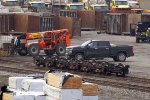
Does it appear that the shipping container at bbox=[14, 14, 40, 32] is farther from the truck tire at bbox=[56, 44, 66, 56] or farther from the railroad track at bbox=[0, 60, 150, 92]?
the railroad track at bbox=[0, 60, 150, 92]

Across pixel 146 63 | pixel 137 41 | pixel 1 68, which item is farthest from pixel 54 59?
pixel 137 41

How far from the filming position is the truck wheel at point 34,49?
144 feet

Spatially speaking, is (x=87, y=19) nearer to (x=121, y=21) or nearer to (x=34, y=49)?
(x=121, y=21)

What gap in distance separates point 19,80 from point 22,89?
57cm

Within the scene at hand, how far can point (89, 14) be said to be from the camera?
81312 millimetres

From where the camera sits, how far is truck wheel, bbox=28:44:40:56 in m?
44.0

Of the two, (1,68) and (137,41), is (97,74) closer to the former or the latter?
(1,68)

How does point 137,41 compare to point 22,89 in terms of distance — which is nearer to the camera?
point 22,89

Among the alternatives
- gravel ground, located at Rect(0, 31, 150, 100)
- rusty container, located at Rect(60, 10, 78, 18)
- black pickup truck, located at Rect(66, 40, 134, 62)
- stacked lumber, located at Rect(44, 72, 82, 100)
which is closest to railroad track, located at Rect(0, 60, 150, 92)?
gravel ground, located at Rect(0, 31, 150, 100)

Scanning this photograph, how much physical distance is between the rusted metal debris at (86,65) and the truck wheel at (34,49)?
16.4 ft

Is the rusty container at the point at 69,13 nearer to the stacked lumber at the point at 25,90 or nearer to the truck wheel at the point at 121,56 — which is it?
the truck wheel at the point at 121,56

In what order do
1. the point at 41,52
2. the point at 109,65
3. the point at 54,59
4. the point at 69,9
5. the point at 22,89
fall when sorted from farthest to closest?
1. the point at 69,9
2. the point at 41,52
3. the point at 54,59
4. the point at 109,65
5. the point at 22,89

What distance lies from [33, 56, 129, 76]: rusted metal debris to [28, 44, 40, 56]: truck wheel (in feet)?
16.4

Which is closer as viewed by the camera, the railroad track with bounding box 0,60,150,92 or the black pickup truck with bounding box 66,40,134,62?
the railroad track with bounding box 0,60,150,92
